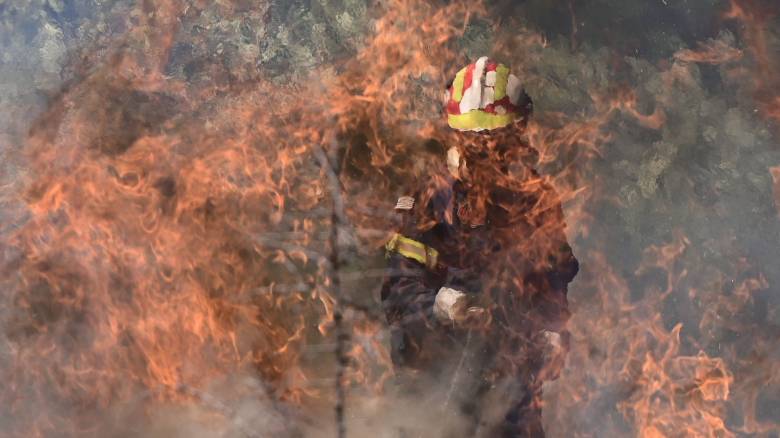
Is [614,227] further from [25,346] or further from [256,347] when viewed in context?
[25,346]

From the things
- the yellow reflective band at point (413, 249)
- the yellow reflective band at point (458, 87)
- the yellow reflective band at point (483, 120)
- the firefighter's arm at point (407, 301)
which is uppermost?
the yellow reflective band at point (458, 87)

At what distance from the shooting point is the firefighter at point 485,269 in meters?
5.25

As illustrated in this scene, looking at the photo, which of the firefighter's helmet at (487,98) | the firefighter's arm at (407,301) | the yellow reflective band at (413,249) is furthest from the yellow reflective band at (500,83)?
the firefighter's arm at (407,301)

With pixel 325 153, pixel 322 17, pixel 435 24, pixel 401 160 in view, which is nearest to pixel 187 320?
pixel 325 153

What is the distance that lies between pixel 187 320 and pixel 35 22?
4.07 meters

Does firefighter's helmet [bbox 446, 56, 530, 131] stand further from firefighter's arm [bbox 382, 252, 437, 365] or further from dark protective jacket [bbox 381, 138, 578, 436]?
firefighter's arm [bbox 382, 252, 437, 365]

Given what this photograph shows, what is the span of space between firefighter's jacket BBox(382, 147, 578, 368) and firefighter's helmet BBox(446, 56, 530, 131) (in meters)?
0.49

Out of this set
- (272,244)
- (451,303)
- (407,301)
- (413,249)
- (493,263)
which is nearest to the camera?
(451,303)

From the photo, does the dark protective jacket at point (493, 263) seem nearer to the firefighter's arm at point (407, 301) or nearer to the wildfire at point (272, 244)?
the firefighter's arm at point (407, 301)

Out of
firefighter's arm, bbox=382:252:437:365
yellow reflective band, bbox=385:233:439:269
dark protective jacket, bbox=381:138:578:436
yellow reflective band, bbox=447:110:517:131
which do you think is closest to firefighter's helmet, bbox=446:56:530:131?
yellow reflective band, bbox=447:110:517:131

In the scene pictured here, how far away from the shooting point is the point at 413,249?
549cm

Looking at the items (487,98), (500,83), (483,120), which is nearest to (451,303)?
(483,120)

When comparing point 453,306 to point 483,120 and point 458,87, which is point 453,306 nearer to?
point 483,120

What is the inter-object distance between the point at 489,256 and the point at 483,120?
5.29 feet
